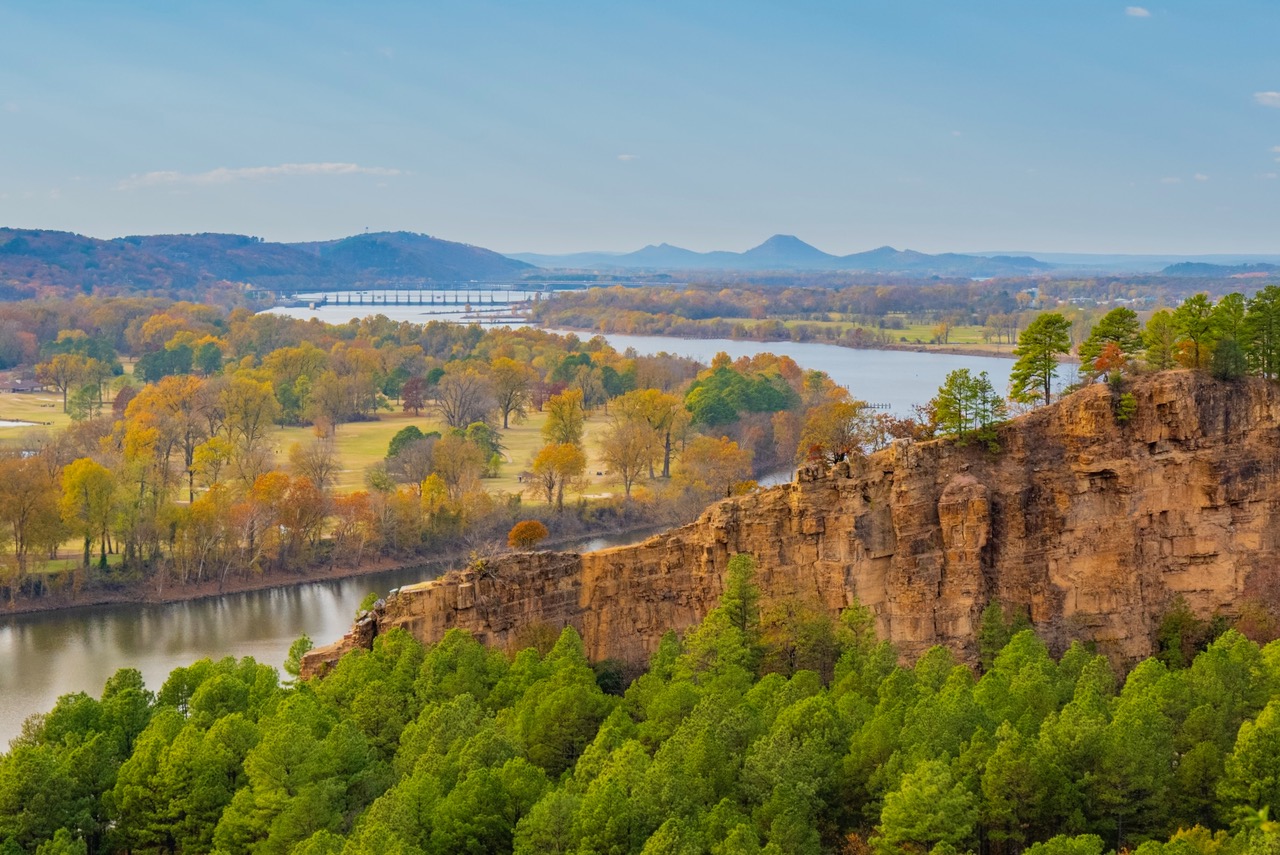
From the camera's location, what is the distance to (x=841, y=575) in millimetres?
36469

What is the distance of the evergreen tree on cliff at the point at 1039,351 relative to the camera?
39.8 metres

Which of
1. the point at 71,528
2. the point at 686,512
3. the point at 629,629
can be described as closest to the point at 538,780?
the point at 629,629

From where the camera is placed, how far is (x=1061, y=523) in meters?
36.4

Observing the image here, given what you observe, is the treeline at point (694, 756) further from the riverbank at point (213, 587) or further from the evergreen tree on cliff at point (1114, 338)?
the riverbank at point (213, 587)

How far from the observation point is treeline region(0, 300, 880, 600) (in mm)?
66812

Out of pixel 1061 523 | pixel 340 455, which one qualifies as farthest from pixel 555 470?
pixel 1061 523

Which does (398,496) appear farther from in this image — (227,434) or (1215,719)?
(1215,719)

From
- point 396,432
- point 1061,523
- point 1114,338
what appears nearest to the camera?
point 1061,523

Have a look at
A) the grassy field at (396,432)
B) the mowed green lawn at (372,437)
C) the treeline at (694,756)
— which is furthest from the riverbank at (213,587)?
the treeline at (694,756)

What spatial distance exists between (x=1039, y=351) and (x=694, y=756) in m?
16.9

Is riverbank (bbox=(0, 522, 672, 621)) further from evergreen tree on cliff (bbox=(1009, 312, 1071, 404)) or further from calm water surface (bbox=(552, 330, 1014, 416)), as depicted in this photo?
calm water surface (bbox=(552, 330, 1014, 416))

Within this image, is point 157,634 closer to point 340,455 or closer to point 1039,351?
point 340,455

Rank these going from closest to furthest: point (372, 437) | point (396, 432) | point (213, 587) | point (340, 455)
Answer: point (213, 587) → point (340, 455) → point (372, 437) → point (396, 432)

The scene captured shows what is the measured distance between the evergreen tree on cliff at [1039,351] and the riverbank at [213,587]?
112ft
